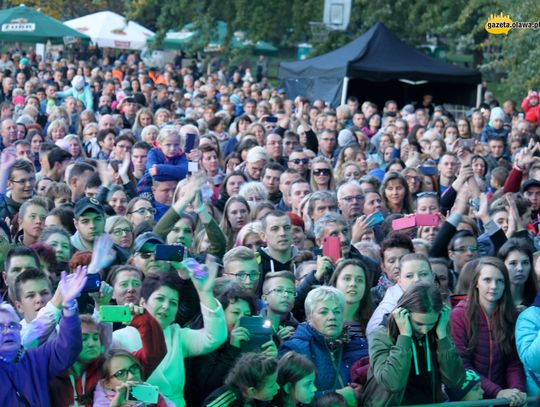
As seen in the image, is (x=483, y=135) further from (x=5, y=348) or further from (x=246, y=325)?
(x=5, y=348)

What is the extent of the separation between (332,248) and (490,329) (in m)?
1.18

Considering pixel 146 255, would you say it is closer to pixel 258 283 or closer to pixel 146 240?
pixel 146 240

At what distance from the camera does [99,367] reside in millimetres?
6168

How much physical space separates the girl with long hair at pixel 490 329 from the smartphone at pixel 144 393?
7.35 feet

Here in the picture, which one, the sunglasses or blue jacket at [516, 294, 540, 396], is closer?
blue jacket at [516, 294, 540, 396]

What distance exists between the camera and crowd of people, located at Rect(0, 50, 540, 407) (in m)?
6.18

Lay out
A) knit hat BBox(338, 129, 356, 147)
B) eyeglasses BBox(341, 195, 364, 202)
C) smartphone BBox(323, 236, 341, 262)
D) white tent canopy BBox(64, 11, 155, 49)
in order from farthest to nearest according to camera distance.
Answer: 1. white tent canopy BBox(64, 11, 155, 49)
2. knit hat BBox(338, 129, 356, 147)
3. eyeglasses BBox(341, 195, 364, 202)
4. smartphone BBox(323, 236, 341, 262)

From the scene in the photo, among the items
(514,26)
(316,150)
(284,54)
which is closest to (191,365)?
(316,150)

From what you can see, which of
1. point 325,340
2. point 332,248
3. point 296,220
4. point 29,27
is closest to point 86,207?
point 332,248

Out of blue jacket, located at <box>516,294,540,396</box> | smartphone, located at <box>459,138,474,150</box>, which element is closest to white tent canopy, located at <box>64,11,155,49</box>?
smartphone, located at <box>459,138,474,150</box>

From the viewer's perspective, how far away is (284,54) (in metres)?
55.9

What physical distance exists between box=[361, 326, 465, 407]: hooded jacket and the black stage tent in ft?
56.5

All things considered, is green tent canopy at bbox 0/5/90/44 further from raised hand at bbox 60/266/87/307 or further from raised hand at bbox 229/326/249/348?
raised hand at bbox 60/266/87/307

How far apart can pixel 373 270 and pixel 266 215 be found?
0.83 meters
